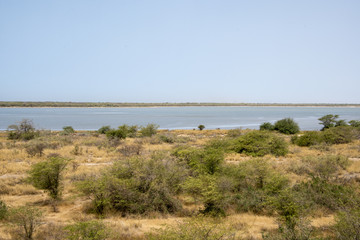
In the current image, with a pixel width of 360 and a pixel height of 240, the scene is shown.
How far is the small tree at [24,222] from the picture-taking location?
26.2 ft

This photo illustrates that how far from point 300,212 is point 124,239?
20.0 feet

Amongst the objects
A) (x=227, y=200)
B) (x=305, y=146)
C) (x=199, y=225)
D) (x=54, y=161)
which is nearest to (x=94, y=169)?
(x=54, y=161)

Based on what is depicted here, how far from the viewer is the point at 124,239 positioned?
26.5 feet

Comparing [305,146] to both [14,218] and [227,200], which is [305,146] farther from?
[14,218]

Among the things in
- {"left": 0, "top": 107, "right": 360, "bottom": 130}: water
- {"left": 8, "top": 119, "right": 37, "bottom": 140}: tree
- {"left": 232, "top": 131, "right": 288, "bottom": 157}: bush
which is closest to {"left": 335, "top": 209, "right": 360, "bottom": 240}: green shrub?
{"left": 232, "top": 131, "right": 288, "bottom": 157}: bush

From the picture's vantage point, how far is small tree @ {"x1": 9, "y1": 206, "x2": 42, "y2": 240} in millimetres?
7986

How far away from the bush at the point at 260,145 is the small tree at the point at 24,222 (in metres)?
18.3

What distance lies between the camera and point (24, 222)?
790 cm

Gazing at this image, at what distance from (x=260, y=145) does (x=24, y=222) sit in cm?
2023

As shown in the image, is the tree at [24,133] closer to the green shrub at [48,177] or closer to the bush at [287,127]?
the green shrub at [48,177]

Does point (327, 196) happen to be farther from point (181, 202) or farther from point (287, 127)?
point (287, 127)

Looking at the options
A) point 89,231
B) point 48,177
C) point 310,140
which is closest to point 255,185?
point 89,231

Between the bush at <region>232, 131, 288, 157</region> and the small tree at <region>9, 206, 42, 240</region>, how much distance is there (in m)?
18.3

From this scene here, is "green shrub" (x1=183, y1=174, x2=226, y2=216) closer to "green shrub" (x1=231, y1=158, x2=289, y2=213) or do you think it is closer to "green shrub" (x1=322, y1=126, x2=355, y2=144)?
"green shrub" (x1=231, y1=158, x2=289, y2=213)
